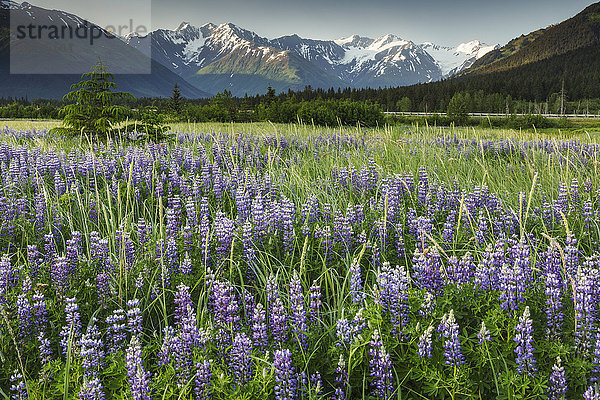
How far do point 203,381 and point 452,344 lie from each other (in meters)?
1.29

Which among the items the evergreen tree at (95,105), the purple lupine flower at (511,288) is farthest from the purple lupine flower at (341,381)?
the evergreen tree at (95,105)

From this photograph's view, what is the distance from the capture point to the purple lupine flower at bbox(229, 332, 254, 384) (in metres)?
2.09

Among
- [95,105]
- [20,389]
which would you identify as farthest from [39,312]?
[95,105]

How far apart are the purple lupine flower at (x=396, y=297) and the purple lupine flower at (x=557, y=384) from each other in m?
0.74

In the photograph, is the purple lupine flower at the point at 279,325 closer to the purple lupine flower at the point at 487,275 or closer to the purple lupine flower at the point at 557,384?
the purple lupine flower at the point at 487,275

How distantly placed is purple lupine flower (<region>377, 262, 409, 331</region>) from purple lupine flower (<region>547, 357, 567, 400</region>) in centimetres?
74

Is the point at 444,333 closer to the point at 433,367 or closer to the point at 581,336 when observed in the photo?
the point at 433,367

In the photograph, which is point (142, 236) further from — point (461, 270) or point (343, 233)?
point (461, 270)

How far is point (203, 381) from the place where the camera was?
2053 mm

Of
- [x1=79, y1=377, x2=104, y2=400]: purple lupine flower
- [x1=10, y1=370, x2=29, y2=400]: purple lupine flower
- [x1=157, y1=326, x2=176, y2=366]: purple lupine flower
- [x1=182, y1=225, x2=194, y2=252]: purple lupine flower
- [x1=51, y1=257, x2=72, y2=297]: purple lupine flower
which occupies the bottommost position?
[x1=10, y1=370, x2=29, y2=400]: purple lupine flower

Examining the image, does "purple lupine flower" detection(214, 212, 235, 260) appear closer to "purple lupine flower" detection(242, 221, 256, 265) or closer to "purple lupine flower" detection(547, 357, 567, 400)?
"purple lupine flower" detection(242, 221, 256, 265)

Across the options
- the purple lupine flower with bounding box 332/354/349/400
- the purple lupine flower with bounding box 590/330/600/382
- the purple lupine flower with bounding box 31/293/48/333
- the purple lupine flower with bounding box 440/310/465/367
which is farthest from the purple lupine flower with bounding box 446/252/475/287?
the purple lupine flower with bounding box 31/293/48/333

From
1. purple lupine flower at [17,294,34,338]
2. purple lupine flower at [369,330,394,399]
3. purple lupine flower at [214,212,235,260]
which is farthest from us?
purple lupine flower at [214,212,235,260]

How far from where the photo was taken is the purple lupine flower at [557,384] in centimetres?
Answer: 195
